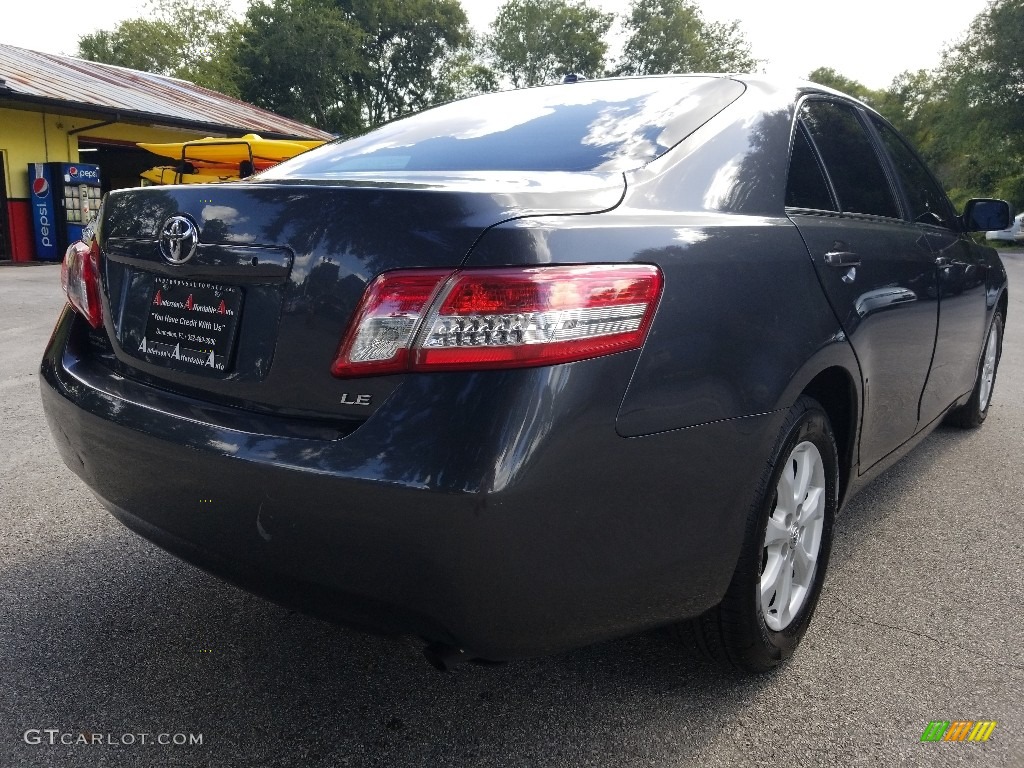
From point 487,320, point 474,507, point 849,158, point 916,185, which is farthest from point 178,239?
point 916,185

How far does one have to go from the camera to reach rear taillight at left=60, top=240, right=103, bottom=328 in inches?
84.0

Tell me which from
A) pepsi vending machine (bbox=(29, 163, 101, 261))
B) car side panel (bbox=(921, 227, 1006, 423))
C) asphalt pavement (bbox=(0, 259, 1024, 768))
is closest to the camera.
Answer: asphalt pavement (bbox=(0, 259, 1024, 768))

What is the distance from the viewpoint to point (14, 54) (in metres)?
19.0

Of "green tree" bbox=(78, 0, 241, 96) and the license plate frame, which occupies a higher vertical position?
"green tree" bbox=(78, 0, 241, 96)

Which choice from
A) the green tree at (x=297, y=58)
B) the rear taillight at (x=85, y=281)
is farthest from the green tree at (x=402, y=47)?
the rear taillight at (x=85, y=281)

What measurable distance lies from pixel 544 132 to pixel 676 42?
64903 mm

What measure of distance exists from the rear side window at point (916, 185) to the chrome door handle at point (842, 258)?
37.1 inches

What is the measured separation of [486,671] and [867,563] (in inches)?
56.6

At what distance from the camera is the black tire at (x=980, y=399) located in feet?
14.6

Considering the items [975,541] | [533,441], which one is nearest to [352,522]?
[533,441]

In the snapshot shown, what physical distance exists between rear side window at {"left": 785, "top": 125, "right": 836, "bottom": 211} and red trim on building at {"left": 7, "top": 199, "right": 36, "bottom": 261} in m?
16.8

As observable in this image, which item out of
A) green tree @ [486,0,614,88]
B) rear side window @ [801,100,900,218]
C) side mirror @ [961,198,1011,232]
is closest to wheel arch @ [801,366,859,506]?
rear side window @ [801,100,900,218]

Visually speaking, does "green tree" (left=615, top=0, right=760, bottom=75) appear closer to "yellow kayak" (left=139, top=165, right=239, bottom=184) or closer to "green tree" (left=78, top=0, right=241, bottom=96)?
"green tree" (left=78, top=0, right=241, bottom=96)

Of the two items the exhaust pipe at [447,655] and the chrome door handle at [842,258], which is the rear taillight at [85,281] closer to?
the exhaust pipe at [447,655]
